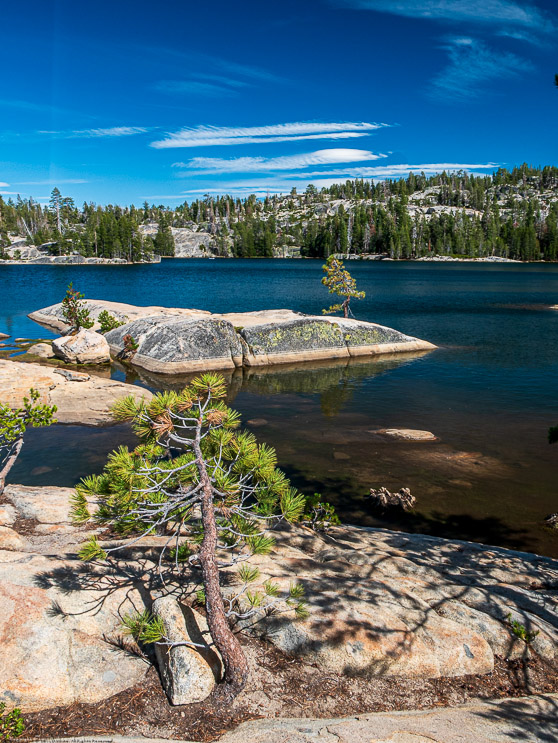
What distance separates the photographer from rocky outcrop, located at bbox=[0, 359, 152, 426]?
22.1 metres

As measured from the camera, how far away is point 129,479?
5918 mm

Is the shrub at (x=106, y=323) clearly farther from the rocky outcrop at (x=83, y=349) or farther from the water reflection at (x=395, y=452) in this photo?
the water reflection at (x=395, y=452)

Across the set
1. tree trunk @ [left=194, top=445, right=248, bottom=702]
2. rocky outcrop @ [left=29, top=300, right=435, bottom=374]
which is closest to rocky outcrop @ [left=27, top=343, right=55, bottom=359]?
rocky outcrop @ [left=29, top=300, right=435, bottom=374]

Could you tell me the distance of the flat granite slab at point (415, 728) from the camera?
490cm

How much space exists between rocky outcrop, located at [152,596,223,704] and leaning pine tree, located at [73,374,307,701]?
18 cm

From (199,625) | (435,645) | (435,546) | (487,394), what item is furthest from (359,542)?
(487,394)

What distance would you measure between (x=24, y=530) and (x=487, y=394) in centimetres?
2611

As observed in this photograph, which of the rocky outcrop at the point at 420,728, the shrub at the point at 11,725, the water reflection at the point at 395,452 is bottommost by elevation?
the water reflection at the point at 395,452

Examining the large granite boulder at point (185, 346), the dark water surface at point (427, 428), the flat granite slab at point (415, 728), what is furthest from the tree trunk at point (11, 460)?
the large granite boulder at point (185, 346)

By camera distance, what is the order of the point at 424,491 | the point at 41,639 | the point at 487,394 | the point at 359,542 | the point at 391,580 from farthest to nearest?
the point at 487,394 < the point at 424,491 < the point at 359,542 < the point at 391,580 < the point at 41,639

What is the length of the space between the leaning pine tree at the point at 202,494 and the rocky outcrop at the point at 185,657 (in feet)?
0.60

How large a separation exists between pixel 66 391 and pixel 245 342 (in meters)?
14.9

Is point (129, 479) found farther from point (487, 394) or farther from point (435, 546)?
point (487, 394)

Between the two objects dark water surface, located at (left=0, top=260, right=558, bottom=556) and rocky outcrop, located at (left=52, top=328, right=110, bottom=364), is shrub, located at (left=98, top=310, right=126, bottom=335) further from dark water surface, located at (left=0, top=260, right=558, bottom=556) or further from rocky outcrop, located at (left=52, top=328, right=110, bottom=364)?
dark water surface, located at (left=0, top=260, right=558, bottom=556)
